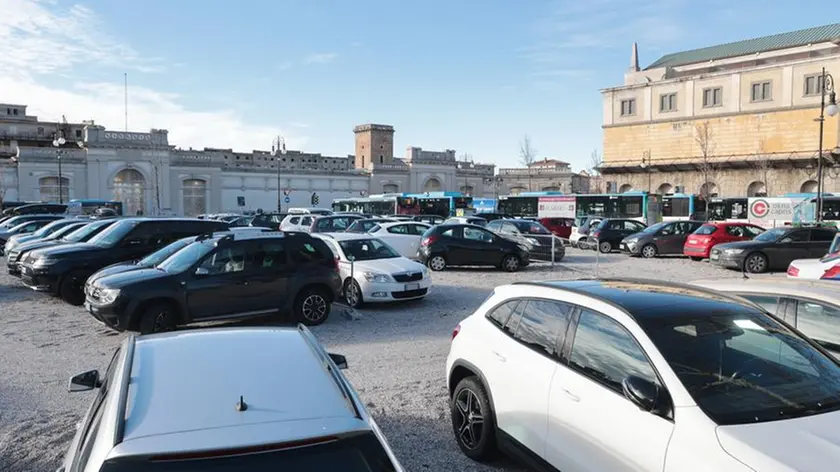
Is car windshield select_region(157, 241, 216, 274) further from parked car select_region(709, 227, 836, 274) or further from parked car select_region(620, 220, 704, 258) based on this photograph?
parked car select_region(620, 220, 704, 258)

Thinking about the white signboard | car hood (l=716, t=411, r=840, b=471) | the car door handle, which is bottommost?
the car door handle

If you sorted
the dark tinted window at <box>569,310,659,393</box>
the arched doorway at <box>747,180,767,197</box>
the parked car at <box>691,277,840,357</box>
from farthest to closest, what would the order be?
the arched doorway at <box>747,180,767,197</box>
the parked car at <box>691,277,840,357</box>
the dark tinted window at <box>569,310,659,393</box>

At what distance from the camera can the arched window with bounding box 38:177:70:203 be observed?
200ft

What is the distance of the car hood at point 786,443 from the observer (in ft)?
8.88

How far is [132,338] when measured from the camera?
3.43m

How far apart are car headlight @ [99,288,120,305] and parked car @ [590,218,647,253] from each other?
860 inches

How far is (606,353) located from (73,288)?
1225 cm

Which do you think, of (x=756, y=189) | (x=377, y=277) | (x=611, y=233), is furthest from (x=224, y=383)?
(x=756, y=189)

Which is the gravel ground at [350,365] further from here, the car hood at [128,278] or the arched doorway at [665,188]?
the arched doorway at [665,188]

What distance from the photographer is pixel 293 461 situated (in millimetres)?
2158

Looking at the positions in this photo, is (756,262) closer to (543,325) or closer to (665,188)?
(543,325)

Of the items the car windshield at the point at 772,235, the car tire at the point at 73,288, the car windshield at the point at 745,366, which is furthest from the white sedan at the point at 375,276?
the car windshield at the point at 772,235

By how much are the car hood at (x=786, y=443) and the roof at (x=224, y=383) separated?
1.87 meters

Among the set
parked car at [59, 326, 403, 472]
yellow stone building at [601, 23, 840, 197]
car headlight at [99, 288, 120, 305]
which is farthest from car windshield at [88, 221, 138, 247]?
yellow stone building at [601, 23, 840, 197]
